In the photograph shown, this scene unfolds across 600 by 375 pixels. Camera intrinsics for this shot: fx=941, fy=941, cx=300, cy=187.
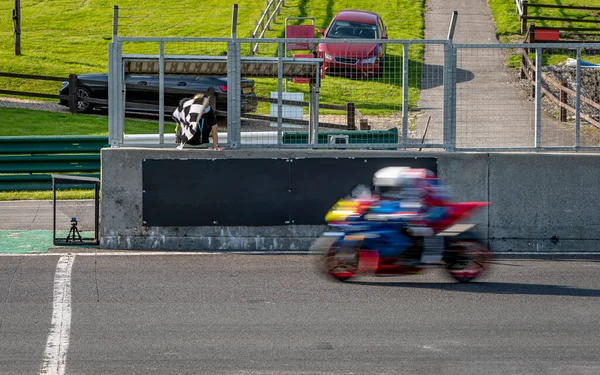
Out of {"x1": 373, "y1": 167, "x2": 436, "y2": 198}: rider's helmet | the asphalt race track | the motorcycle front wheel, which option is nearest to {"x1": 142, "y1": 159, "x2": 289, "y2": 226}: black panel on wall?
the asphalt race track

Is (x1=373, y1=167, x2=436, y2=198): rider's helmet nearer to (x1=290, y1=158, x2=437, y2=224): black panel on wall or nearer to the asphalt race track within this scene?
the asphalt race track

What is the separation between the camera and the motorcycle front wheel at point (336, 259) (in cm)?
1068

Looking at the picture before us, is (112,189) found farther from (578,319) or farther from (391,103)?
(578,319)

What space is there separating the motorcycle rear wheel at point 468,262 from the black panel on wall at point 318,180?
269 cm

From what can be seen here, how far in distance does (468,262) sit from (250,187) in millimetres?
3671

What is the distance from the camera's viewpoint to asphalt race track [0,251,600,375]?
25.7 feet

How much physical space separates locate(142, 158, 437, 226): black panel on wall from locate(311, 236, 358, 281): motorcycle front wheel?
95.2 inches

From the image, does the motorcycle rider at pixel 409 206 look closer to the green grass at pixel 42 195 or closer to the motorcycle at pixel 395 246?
the motorcycle at pixel 395 246

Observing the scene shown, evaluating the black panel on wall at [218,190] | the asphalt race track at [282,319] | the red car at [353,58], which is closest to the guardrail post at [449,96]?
the red car at [353,58]

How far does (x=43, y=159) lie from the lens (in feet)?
61.4

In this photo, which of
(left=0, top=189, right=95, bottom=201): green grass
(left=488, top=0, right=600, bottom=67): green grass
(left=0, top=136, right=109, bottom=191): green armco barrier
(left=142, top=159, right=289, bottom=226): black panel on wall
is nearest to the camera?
(left=142, top=159, right=289, bottom=226): black panel on wall

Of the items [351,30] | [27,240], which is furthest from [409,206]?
[351,30]

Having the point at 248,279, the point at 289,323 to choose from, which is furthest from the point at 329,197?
the point at 289,323

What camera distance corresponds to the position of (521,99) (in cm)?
1364
